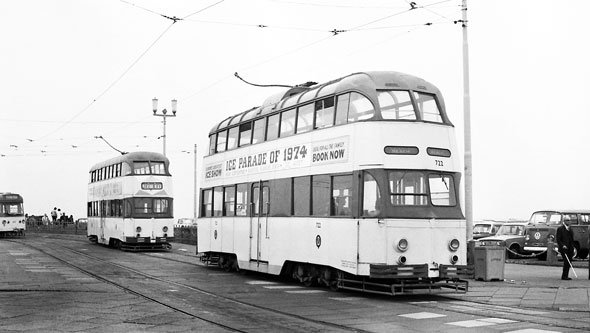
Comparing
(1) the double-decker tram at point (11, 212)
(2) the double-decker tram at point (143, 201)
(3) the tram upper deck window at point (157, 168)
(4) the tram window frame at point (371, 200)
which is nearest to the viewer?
(4) the tram window frame at point (371, 200)

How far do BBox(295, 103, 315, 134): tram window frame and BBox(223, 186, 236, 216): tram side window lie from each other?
4.71m

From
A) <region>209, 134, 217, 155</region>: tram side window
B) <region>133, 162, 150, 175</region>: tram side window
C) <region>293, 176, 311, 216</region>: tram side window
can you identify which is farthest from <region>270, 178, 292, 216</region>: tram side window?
<region>133, 162, 150, 175</region>: tram side window

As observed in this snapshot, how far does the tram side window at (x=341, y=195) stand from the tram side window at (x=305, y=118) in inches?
75.1

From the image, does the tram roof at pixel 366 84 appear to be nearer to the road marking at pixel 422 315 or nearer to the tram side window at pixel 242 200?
the tram side window at pixel 242 200

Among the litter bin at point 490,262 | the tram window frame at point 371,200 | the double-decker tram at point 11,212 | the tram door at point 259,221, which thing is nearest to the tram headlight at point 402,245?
the tram window frame at point 371,200

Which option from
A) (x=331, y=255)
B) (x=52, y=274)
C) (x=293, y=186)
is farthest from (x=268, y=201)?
(x=52, y=274)

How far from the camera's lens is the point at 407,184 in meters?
15.6

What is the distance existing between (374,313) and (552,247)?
17.0 meters

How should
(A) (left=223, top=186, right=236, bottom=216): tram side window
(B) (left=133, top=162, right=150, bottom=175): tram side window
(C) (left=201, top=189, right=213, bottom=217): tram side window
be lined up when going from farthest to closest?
(B) (left=133, top=162, right=150, bottom=175): tram side window, (C) (left=201, top=189, right=213, bottom=217): tram side window, (A) (left=223, top=186, right=236, bottom=216): tram side window

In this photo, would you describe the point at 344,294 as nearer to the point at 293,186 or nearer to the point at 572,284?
the point at 293,186

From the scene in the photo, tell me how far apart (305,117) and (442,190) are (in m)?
4.03

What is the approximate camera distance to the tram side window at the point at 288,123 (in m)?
18.8

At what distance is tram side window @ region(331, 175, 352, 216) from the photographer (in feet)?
52.6

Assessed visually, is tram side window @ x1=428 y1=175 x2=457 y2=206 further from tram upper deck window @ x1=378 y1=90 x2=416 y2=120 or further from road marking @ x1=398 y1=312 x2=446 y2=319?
road marking @ x1=398 y1=312 x2=446 y2=319
